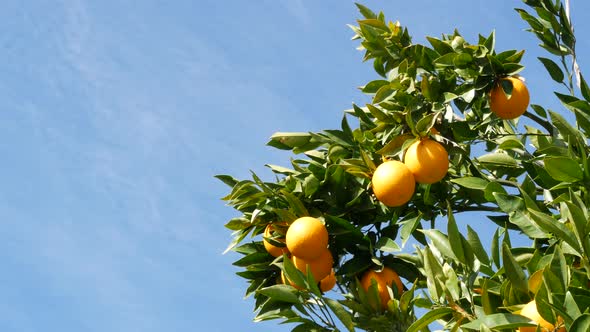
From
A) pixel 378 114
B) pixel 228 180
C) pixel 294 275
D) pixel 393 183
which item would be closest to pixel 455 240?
pixel 393 183

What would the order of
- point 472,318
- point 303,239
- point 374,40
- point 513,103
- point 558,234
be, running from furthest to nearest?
point 374,40 < point 513,103 < point 303,239 < point 472,318 < point 558,234

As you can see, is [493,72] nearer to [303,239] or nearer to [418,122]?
[418,122]

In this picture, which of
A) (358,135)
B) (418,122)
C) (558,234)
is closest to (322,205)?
(358,135)

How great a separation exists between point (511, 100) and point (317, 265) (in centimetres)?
102

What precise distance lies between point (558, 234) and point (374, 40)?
1620mm

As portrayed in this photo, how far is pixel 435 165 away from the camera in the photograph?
10.1 feet

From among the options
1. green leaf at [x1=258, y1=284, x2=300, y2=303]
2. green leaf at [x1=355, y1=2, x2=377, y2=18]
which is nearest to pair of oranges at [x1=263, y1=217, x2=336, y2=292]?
green leaf at [x1=258, y1=284, x2=300, y2=303]

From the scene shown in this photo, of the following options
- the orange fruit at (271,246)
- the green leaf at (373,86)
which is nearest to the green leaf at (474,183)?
the green leaf at (373,86)

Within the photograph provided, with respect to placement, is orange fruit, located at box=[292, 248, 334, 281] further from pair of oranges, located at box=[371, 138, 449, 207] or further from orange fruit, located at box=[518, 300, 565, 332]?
orange fruit, located at box=[518, 300, 565, 332]

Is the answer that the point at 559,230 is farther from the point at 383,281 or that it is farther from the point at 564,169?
the point at 383,281

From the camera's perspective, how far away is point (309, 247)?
119 inches

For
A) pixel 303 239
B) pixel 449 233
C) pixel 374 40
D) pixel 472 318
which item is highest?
pixel 374 40

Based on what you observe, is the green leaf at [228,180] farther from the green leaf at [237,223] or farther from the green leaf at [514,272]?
the green leaf at [514,272]

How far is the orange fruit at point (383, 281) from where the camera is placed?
312cm
